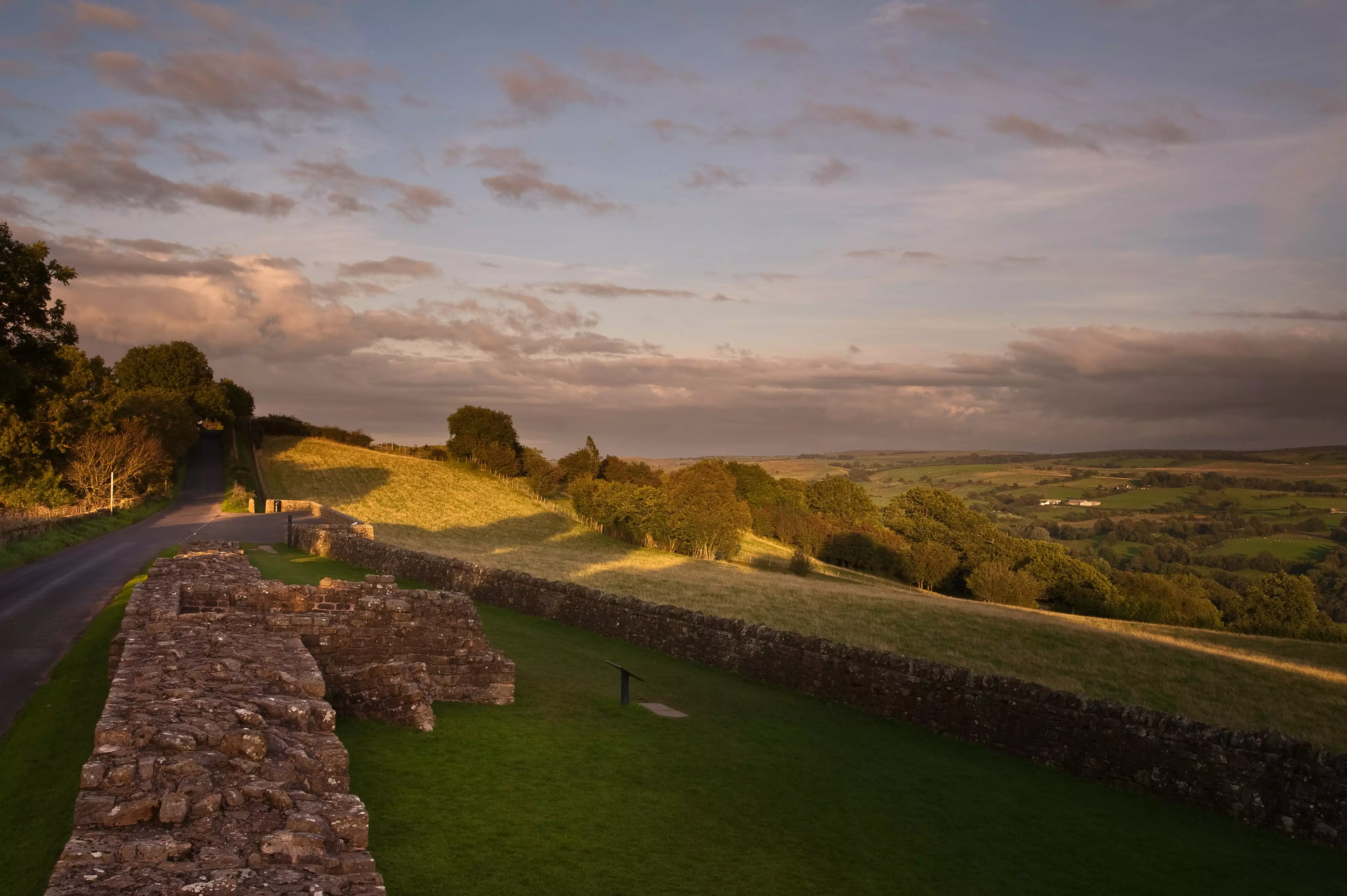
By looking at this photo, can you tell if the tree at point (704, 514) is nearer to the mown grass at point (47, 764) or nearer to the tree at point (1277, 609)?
the tree at point (1277, 609)

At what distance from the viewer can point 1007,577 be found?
58312 millimetres

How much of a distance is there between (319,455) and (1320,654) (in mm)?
81392

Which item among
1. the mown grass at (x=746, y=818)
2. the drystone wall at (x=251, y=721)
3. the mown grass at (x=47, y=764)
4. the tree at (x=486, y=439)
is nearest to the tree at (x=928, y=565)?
the tree at (x=486, y=439)

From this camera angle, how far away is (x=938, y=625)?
32906mm

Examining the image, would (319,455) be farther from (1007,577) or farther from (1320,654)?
(1320,654)

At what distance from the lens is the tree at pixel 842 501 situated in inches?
3425

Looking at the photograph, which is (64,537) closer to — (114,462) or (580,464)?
(114,462)

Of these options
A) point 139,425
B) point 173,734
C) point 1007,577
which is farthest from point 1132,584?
point 139,425

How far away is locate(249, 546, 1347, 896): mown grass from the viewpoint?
7.79m

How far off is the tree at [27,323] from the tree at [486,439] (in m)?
65.9

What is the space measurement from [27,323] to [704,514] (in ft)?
149

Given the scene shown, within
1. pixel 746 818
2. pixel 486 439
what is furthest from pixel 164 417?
pixel 746 818

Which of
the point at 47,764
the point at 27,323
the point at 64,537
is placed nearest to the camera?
the point at 47,764

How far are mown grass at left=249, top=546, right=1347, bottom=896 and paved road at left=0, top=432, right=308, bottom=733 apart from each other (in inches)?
269
